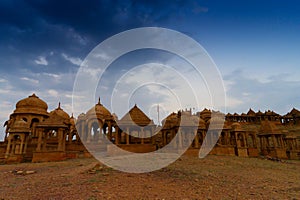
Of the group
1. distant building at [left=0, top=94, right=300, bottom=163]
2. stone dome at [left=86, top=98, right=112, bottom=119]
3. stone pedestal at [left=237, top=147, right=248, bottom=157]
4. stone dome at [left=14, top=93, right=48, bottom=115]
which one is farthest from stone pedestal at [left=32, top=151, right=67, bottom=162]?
stone pedestal at [left=237, top=147, right=248, bottom=157]

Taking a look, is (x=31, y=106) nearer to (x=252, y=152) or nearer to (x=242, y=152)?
(x=242, y=152)

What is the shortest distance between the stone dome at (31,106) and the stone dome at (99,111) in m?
7.87

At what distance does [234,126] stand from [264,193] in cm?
2070

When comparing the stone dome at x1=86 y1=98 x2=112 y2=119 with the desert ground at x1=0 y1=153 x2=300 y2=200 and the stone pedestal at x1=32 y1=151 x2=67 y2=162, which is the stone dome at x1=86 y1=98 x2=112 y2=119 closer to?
the stone pedestal at x1=32 y1=151 x2=67 y2=162

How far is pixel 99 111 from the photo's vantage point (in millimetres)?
29469

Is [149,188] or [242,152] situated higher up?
[242,152]

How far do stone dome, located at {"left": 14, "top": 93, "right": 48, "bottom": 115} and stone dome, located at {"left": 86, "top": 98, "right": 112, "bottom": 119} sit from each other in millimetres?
7873

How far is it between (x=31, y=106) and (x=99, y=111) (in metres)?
10.5

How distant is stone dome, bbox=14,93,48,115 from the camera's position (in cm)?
2841

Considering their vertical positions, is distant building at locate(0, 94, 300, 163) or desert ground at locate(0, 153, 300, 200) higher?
distant building at locate(0, 94, 300, 163)

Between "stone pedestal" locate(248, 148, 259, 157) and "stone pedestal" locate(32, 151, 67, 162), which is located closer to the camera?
"stone pedestal" locate(32, 151, 67, 162)

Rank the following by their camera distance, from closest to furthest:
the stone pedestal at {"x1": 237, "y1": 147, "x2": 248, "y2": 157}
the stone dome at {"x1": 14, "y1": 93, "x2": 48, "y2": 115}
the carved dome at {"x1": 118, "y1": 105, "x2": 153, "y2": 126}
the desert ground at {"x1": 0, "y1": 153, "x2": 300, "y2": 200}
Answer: the desert ground at {"x1": 0, "y1": 153, "x2": 300, "y2": 200} < the stone pedestal at {"x1": 237, "y1": 147, "x2": 248, "y2": 157} < the carved dome at {"x1": 118, "y1": 105, "x2": 153, "y2": 126} < the stone dome at {"x1": 14, "y1": 93, "x2": 48, "y2": 115}

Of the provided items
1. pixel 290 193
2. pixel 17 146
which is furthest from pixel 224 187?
pixel 17 146

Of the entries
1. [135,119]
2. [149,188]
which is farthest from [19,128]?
[149,188]
